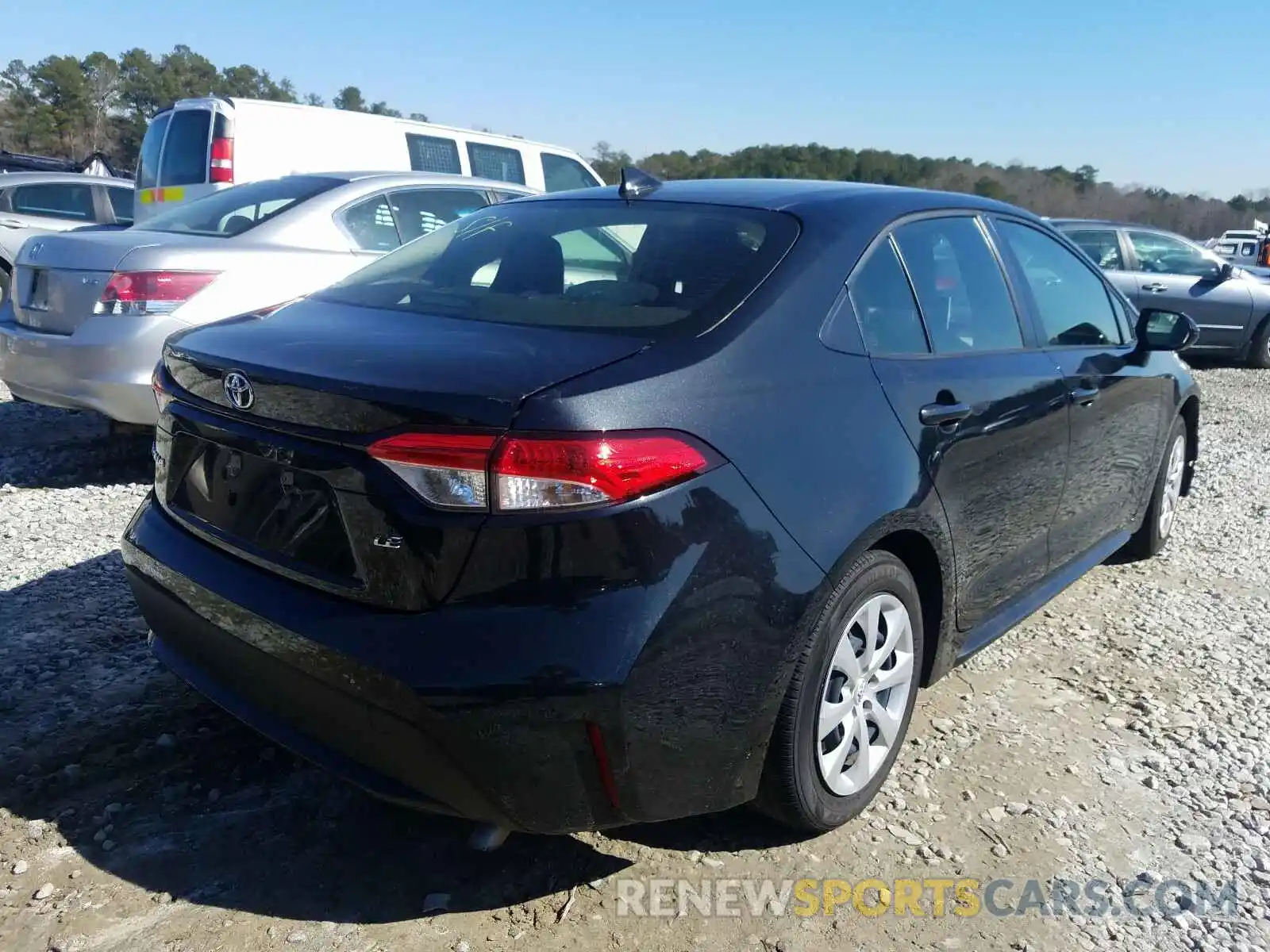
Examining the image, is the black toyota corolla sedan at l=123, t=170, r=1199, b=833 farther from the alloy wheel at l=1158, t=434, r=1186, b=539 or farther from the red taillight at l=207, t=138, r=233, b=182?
the red taillight at l=207, t=138, r=233, b=182

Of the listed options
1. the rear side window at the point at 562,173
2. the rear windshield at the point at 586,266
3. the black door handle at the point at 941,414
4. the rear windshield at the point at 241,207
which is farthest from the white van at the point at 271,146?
the black door handle at the point at 941,414

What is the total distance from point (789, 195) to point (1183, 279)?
33.4ft

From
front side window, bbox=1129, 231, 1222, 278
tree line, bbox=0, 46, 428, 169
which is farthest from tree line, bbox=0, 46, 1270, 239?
front side window, bbox=1129, 231, 1222, 278

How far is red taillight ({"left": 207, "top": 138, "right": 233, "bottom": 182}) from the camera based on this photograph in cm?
804

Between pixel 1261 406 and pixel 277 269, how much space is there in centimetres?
861

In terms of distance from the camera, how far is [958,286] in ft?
10.4

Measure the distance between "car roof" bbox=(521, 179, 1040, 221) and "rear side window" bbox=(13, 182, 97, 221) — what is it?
8.90 metres

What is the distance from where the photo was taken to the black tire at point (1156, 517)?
4586 millimetres

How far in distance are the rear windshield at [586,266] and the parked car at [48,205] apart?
7737 mm

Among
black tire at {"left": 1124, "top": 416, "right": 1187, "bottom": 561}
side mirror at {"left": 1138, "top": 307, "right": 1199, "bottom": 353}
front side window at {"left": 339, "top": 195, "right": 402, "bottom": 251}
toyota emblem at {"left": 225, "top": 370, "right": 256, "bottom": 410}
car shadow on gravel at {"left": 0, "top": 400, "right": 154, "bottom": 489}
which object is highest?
front side window at {"left": 339, "top": 195, "right": 402, "bottom": 251}

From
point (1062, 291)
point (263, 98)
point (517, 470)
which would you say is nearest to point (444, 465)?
point (517, 470)

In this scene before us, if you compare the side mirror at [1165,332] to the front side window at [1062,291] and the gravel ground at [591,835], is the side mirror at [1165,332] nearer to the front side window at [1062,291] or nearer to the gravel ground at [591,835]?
the front side window at [1062,291]

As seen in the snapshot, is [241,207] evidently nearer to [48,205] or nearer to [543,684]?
[543,684]

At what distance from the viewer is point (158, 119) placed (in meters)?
8.82
